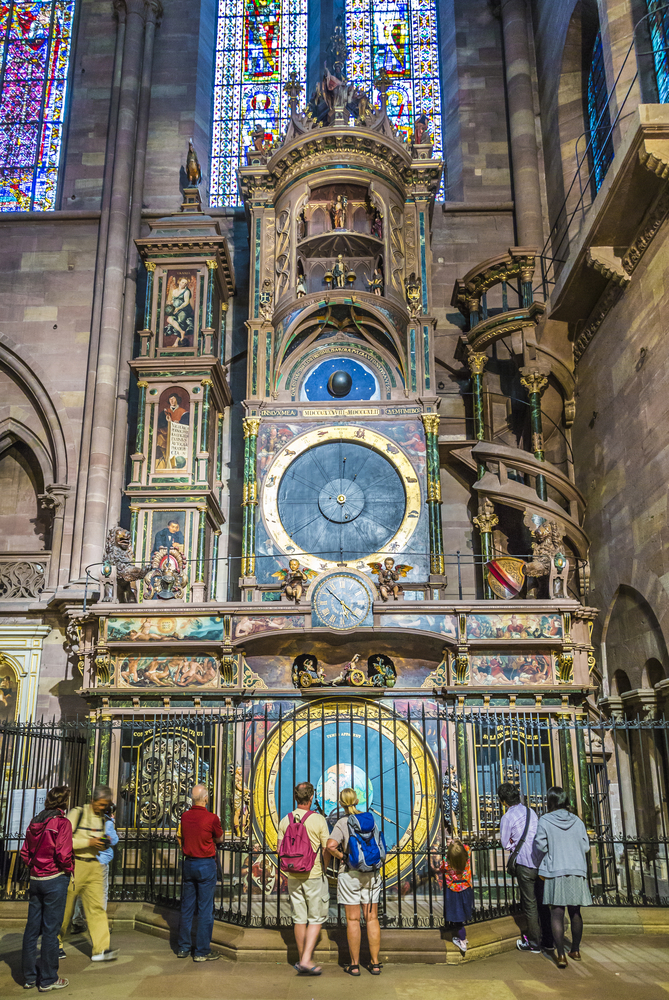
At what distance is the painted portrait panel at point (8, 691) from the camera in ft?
52.5

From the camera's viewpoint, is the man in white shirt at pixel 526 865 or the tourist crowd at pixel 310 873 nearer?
the tourist crowd at pixel 310 873

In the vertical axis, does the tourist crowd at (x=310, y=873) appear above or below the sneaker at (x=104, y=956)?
above

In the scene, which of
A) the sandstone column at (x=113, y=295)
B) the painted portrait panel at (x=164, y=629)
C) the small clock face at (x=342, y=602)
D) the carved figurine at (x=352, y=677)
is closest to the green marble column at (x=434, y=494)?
the small clock face at (x=342, y=602)

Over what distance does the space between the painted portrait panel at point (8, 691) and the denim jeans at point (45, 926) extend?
9.18 m

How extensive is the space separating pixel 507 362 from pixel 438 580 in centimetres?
540

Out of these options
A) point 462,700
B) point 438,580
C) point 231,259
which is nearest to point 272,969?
point 462,700

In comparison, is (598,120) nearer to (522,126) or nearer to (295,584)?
(522,126)

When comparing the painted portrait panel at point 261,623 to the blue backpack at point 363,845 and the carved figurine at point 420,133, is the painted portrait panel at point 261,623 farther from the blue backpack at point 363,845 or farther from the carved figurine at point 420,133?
the carved figurine at point 420,133

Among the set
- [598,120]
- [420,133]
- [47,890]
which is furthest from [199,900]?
[598,120]

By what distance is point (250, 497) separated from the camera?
14914 mm

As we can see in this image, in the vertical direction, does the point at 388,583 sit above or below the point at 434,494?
below

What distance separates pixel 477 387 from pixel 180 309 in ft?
17.3

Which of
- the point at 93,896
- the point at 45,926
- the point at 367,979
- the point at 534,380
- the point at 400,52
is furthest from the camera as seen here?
the point at 400,52

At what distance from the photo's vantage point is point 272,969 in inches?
303
